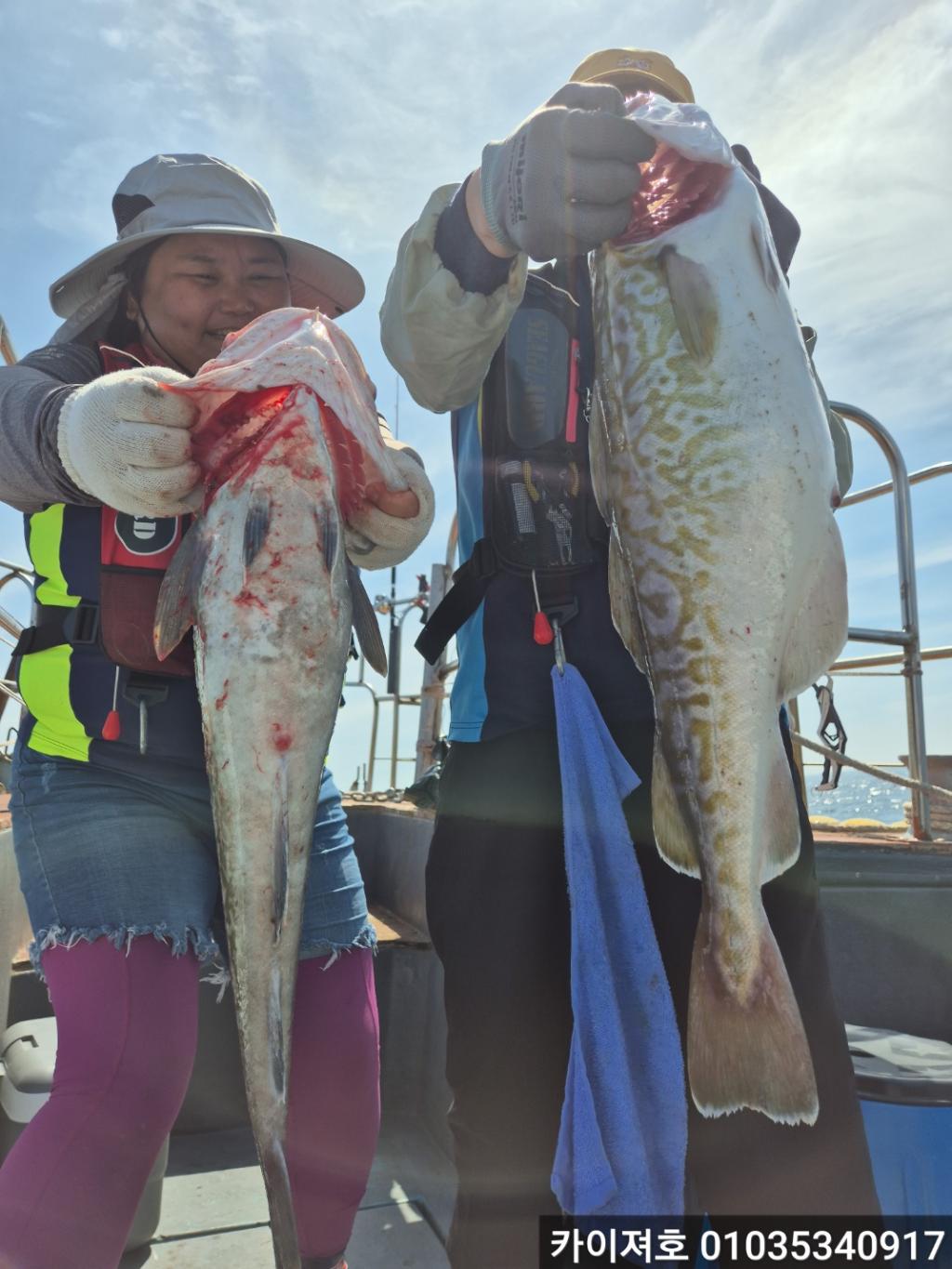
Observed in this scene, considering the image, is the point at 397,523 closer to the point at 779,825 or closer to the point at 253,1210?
the point at 779,825

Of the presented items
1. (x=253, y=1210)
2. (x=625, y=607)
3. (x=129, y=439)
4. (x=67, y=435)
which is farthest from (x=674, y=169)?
(x=253, y=1210)

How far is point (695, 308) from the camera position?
1.89 m

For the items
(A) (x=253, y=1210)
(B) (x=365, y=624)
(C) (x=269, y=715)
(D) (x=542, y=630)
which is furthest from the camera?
(A) (x=253, y=1210)

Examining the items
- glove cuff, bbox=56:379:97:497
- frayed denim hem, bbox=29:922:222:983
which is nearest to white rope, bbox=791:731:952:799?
frayed denim hem, bbox=29:922:222:983

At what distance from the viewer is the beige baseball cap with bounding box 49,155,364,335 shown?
2.33 meters

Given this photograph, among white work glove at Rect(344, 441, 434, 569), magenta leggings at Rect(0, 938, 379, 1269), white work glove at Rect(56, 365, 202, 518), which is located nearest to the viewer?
magenta leggings at Rect(0, 938, 379, 1269)

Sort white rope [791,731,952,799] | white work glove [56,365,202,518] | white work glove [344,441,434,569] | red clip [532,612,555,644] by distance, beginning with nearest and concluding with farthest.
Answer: white work glove [56,365,202,518], white work glove [344,441,434,569], red clip [532,612,555,644], white rope [791,731,952,799]

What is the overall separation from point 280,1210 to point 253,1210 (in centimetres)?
242

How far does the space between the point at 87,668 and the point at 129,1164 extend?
3.36 feet

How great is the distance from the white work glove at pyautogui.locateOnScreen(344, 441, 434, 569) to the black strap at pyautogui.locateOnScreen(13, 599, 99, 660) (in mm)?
639

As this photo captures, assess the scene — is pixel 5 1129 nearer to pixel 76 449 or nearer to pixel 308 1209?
pixel 308 1209

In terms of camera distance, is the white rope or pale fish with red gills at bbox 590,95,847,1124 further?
the white rope

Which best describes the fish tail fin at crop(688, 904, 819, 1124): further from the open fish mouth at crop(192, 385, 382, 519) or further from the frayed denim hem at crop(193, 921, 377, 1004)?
the open fish mouth at crop(192, 385, 382, 519)

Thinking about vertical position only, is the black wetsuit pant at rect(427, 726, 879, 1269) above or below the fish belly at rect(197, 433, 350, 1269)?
below
